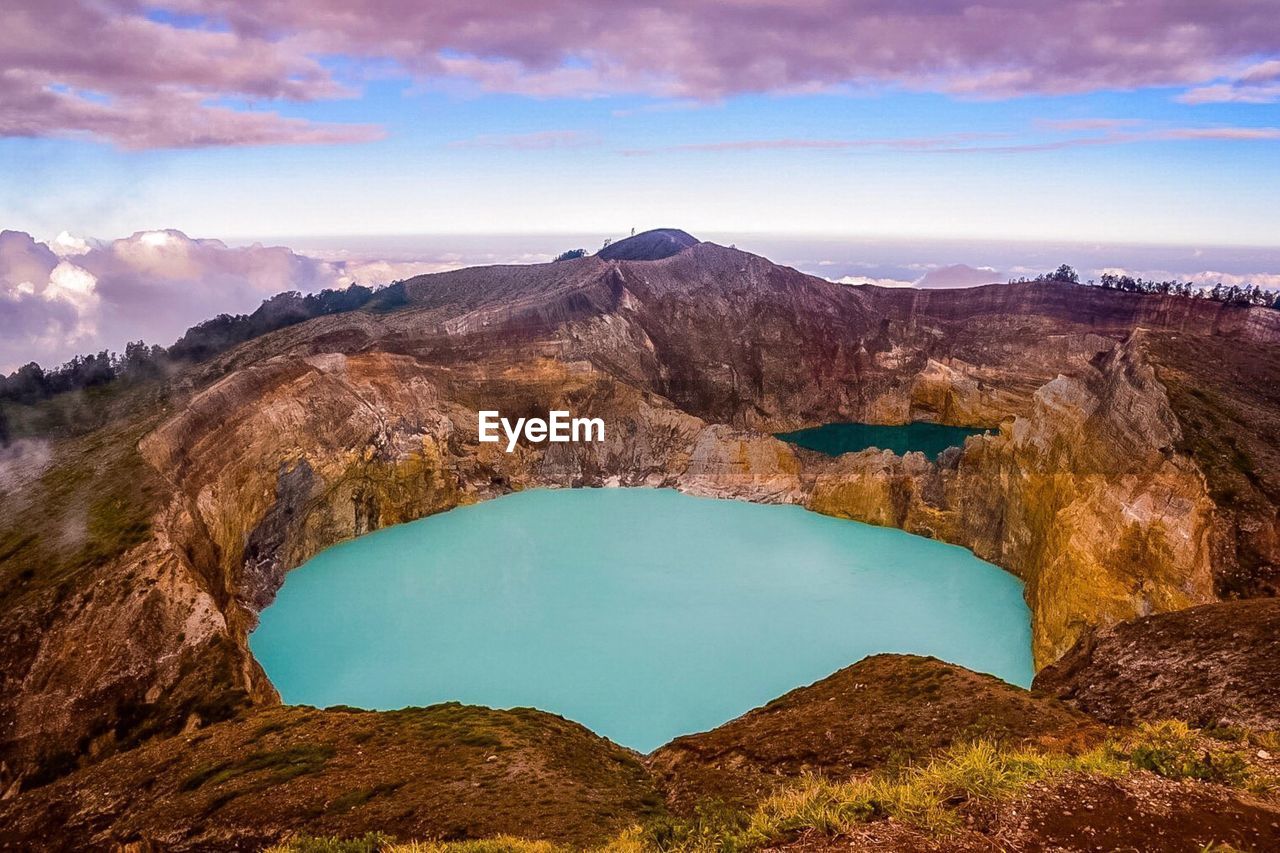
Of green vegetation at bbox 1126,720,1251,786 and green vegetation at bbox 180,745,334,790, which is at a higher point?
green vegetation at bbox 1126,720,1251,786

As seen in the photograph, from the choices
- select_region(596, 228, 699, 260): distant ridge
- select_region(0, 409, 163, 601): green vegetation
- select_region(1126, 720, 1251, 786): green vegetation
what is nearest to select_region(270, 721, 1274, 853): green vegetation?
select_region(1126, 720, 1251, 786): green vegetation

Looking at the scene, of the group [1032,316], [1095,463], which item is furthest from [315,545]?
[1032,316]

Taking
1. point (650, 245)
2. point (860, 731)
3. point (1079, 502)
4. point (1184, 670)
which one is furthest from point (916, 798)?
point (650, 245)

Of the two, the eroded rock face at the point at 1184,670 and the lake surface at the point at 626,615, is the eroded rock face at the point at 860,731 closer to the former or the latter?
the eroded rock face at the point at 1184,670

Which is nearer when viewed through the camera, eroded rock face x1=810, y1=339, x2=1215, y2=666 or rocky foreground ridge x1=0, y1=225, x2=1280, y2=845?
rocky foreground ridge x1=0, y1=225, x2=1280, y2=845

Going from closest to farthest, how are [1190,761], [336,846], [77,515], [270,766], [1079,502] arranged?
[1190,761] → [336,846] → [270,766] → [77,515] → [1079,502]

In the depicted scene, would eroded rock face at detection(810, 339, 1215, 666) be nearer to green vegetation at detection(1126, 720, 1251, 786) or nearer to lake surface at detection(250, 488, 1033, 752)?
lake surface at detection(250, 488, 1033, 752)

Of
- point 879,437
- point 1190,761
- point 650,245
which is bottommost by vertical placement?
point 879,437

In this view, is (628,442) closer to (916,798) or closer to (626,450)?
(626,450)
